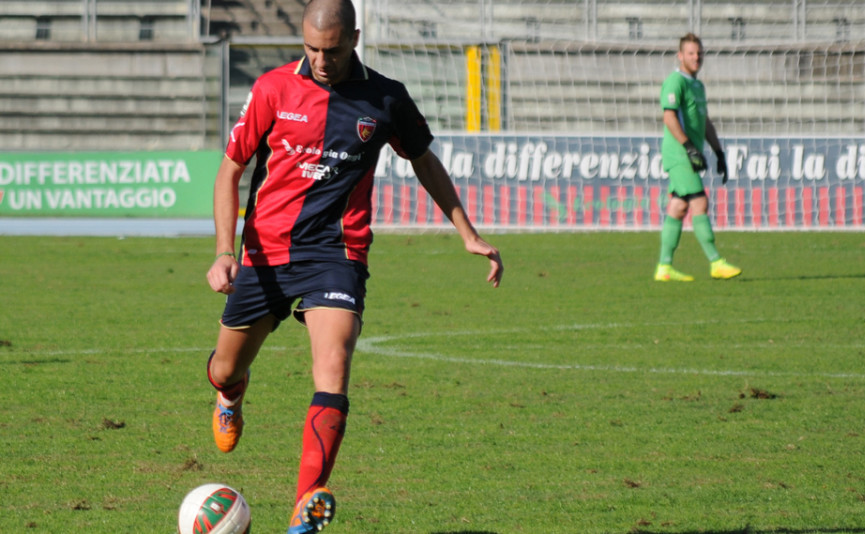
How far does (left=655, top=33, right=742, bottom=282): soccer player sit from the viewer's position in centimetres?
1106

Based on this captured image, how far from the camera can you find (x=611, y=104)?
19234 millimetres

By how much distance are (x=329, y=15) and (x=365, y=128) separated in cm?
45

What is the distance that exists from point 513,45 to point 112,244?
22.6 ft

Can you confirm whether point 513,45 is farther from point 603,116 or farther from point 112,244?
point 112,244

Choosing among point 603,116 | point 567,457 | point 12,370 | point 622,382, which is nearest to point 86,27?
point 603,116

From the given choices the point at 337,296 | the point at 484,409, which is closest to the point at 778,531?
the point at 337,296

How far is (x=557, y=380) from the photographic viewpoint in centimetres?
666

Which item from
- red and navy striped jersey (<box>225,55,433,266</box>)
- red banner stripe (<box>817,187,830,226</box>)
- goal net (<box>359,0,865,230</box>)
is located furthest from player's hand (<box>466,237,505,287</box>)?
red banner stripe (<box>817,187,830,226</box>)

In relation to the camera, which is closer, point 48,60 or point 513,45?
point 513,45

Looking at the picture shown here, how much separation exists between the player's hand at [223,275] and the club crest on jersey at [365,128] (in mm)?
615

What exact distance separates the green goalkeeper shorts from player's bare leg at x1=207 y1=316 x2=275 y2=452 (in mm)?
7206

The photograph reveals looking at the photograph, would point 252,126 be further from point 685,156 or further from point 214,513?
point 685,156

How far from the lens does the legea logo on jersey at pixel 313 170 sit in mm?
4156

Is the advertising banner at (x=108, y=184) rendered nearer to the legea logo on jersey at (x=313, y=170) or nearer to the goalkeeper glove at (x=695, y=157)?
the goalkeeper glove at (x=695, y=157)
